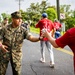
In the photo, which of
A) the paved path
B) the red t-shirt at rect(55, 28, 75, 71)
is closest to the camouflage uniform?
the red t-shirt at rect(55, 28, 75, 71)

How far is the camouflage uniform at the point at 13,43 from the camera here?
675 centimetres

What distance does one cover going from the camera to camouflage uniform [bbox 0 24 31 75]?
6746 mm

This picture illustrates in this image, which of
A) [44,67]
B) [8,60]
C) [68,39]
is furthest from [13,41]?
[44,67]

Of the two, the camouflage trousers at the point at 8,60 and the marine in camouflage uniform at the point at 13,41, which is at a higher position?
the marine in camouflage uniform at the point at 13,41

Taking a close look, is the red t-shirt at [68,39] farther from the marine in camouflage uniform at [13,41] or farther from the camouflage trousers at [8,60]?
the camouflage trousers at [8,60]

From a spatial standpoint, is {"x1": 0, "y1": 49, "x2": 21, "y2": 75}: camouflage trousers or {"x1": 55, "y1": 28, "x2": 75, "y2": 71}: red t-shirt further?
{"x1": 0, "y1": 49, "x2": 21, "y2": 75}: camouflage trousers

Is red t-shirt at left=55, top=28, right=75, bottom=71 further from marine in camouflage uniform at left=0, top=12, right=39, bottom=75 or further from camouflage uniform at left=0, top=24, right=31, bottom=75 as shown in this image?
camouflage uniform at left=0, top=24, right=31, bottom=75

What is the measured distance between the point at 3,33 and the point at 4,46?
0.29m

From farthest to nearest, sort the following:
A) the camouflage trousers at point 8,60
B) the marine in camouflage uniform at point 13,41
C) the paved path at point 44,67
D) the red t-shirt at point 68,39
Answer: the paved path at point 44,67 → the camouflage trousers at point 8,60 → the marine in camouflage uniform at point 13,41 → the red t-shirt at point 68,39

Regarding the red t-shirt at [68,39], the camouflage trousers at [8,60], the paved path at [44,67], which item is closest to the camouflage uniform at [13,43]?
the camouflage trousers at [8,60]

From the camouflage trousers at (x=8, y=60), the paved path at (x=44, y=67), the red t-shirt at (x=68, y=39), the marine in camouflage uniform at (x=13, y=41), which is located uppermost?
the red t-shirt at (x=68, y=39)

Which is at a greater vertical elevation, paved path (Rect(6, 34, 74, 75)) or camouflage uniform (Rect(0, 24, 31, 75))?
camouflage uniform (Rect(0, 24, 31, 75))

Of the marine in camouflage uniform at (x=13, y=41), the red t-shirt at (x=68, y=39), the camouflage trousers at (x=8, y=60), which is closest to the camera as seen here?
the red t-shirt at (x=68, y=39)

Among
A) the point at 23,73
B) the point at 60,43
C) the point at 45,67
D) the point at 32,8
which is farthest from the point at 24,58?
the point at 32,8
